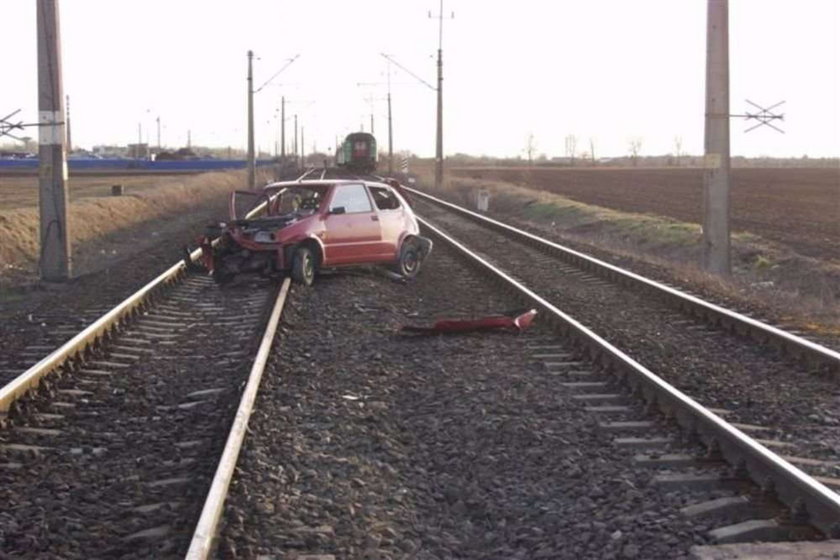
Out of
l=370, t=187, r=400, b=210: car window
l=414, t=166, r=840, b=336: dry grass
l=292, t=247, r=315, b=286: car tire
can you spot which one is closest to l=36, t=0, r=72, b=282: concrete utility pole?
l=292, t=247, r=315, b=286: car tire

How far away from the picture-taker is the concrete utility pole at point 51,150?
17.2m

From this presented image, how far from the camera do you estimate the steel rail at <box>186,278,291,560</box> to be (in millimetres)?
5105

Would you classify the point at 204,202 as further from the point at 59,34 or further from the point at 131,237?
the point at 59,34

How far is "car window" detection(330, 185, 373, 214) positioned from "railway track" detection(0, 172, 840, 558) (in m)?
4.98

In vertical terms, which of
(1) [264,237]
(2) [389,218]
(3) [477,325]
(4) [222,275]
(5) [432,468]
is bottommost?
(5) [432,468]

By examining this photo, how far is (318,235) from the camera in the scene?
15.9 m

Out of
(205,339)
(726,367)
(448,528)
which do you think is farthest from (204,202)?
(448,528)

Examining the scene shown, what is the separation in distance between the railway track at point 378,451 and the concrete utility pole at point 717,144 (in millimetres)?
8146

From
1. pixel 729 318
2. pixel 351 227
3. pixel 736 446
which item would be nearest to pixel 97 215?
pixel 351 227

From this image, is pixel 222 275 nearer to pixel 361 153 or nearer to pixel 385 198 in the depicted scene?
pixel 385 198

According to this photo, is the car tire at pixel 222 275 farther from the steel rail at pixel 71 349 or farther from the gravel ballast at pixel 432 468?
the gravel ballast at pixel 432 468

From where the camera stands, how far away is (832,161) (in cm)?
18450

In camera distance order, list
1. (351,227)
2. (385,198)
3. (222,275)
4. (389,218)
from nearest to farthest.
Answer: (222,275)
(351,227)
(389,218)
(385,198)

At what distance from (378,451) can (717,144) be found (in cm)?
1338
